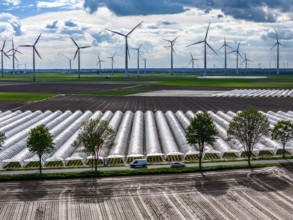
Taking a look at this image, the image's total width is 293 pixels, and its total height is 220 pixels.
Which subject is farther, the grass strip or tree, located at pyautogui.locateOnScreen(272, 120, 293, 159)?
tree, located at pyautogui.locateOnScreen(272, 120, 293, 159)

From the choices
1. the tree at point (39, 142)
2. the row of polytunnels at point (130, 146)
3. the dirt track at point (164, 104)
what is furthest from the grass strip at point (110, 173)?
the dirt track at point (164, 104)

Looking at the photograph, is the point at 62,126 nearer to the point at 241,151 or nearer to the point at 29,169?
the point at 29,169

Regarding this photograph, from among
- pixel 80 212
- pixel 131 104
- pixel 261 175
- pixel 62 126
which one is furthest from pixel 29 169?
pixel 131 104

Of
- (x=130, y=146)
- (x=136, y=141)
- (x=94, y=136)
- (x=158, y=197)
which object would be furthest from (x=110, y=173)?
(x=136, y=141)

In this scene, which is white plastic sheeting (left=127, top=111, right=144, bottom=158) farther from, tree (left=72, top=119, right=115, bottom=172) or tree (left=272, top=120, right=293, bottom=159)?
tree (left=272, top=120, right=293, bottom=159)

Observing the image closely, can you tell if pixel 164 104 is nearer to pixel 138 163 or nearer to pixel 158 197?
pixel 138 163

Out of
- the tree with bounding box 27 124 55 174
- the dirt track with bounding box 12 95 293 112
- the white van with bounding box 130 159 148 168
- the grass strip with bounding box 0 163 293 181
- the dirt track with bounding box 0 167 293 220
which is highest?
the tree with bounding box 27 124 55 174

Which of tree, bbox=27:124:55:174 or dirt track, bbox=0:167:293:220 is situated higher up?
tree, bbox=27:124:55:174

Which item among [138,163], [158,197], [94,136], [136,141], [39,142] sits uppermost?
[94,136]

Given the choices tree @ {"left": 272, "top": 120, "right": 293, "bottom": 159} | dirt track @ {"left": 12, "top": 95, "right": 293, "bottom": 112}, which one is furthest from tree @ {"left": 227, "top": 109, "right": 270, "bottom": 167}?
dirt track @ {"left": 12, "top": 95, "right": 293, "bottom": 112}
